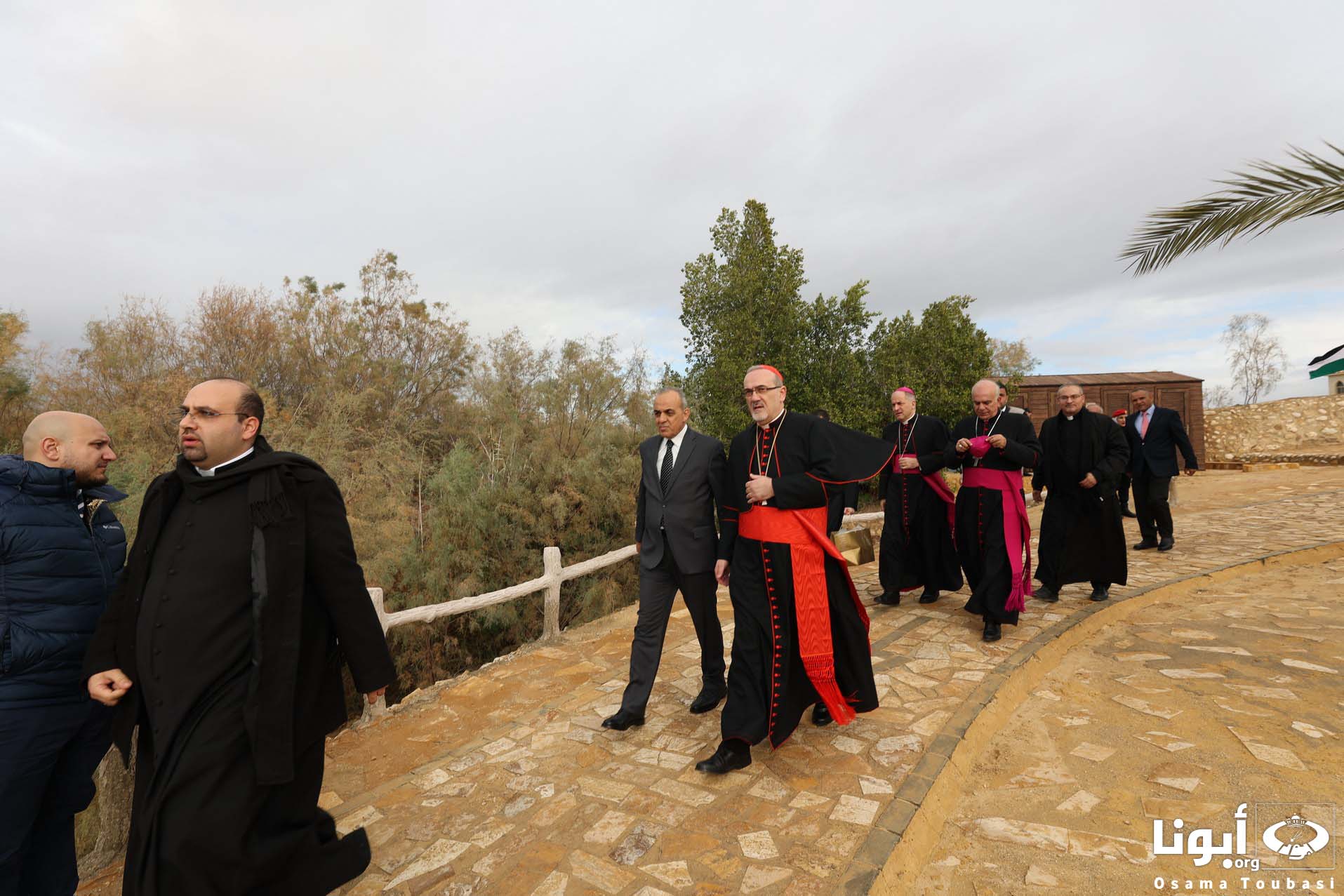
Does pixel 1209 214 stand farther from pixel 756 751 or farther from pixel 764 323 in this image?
pixel 764 323

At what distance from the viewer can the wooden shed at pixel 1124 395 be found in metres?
22.7

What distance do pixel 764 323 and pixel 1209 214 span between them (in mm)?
11559

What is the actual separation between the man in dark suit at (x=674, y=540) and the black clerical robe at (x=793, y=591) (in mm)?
172

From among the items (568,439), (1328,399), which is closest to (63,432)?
(568,439)

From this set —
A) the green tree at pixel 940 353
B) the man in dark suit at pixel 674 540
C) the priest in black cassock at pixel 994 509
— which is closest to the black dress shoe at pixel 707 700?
the man in dark suit at pixel 674 540

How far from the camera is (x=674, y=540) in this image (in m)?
4.02

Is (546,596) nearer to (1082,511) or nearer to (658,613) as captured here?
(658,613)

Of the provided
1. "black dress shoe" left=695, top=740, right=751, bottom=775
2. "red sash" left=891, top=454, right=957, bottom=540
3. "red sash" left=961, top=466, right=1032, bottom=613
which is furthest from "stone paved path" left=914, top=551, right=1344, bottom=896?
"red sash" left=891, top=454, right=957, bottom=540

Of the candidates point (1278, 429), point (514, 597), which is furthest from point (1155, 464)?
point (1278, 429)

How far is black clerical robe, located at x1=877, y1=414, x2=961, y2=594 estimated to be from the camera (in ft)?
20.4

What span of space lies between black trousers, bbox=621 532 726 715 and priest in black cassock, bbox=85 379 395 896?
1850mm

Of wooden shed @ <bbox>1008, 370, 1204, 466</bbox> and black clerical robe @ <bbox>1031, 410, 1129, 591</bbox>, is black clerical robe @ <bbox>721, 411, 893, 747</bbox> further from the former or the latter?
wooden shed @ <bbox>1008, 370, 1204, 466</bbox>

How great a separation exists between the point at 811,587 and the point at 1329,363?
6.24 meters

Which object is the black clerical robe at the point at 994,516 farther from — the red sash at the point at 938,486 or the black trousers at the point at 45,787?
the black trousers at the point at 45,787
